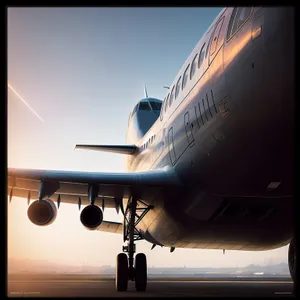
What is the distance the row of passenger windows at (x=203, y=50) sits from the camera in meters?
7.63

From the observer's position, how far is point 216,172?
9344mm

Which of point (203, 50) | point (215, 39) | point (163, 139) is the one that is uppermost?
point (203, 50)

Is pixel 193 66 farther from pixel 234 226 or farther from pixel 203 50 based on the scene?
pixel 234 226

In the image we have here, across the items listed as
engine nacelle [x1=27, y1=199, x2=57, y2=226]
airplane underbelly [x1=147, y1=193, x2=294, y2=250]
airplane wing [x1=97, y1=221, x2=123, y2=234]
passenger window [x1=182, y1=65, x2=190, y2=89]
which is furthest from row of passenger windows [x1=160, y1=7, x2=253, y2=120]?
airplane wing [x1=97, y1=221, x2=123, y2=234]

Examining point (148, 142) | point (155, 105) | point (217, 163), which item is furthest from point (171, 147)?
point (155, 105)

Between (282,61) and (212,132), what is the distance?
8.57 feet

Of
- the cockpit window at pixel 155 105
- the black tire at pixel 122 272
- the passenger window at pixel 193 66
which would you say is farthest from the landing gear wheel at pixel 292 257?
the cockpit window at pixel 155 105

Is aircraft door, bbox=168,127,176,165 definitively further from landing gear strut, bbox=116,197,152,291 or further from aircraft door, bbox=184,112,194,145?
landing gear strut, bbox=116,197,152,291

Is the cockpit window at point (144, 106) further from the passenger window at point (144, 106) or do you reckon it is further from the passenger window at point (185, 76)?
the passenger window at point (185, 76)

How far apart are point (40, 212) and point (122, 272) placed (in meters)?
2.95

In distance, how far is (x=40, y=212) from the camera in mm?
11141
